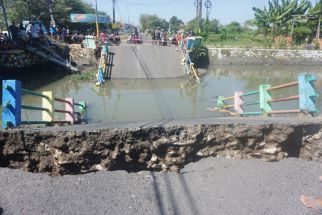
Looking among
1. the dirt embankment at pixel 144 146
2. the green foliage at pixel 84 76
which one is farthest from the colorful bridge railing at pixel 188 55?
the dirt embankment at pixel 144 146

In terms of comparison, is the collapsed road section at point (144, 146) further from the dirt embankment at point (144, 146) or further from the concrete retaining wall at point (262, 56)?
the concrete retaining wall at point (262, 56)

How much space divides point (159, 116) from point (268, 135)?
7267 millimetres

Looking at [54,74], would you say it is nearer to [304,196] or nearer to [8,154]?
[8,154]

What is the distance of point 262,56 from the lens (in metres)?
30.8

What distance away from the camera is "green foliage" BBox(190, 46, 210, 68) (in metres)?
27.3

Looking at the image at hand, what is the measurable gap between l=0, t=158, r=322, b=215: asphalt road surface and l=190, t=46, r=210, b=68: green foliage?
22.3 meters

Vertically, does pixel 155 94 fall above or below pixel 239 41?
below

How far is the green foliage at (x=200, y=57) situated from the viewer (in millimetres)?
27258

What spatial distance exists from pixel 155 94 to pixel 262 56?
57.5ft

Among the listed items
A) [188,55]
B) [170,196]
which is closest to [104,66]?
[188,55]

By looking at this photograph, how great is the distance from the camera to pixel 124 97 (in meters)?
16.2

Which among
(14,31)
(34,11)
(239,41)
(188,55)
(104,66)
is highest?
(34,11)

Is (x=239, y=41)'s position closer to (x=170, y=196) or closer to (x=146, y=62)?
(x=146, y=62)

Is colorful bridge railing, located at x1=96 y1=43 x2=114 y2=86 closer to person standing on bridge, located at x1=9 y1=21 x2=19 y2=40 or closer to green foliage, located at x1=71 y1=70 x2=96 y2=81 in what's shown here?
green foliage, located at x1=71 y1=70 x2=96 y2=81
